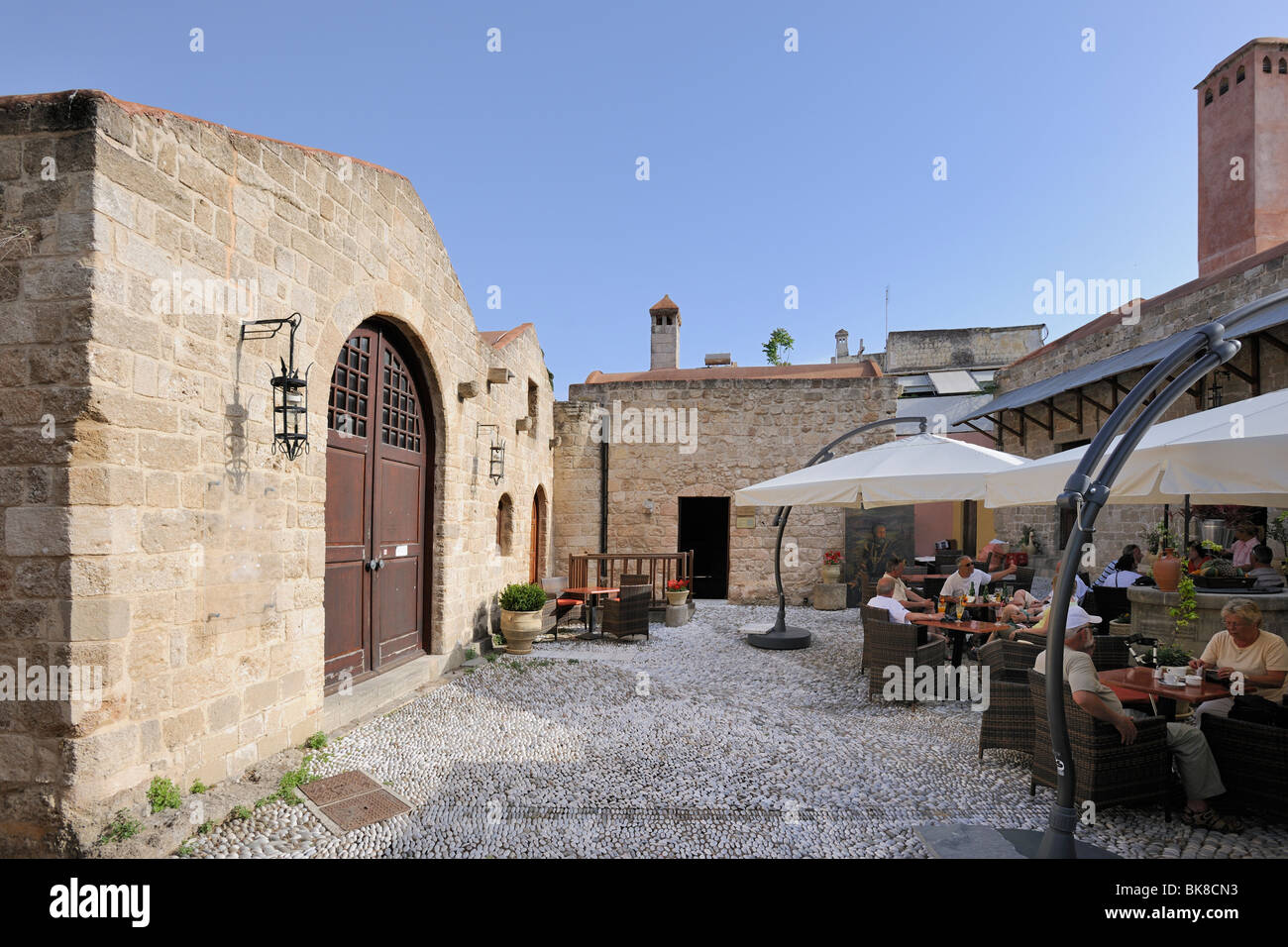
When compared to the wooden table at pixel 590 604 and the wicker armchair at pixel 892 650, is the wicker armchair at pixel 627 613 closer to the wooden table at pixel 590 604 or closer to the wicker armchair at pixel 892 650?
the wooden table at pixel 590 604

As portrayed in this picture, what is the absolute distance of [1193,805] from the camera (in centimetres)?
348

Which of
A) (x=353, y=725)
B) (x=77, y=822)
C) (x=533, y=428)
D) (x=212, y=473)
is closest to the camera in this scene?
(x=77, y=822)

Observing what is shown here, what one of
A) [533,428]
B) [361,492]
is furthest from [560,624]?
[361,492]

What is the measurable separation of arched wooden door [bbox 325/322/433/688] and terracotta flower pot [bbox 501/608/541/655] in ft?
4.37

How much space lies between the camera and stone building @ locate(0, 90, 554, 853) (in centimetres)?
305

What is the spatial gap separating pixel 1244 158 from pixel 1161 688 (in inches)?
525

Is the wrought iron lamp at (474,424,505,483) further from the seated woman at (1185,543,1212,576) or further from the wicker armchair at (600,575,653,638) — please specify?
the seated woman at (1185,543,1212,576)

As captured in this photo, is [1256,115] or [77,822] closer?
[77,822]

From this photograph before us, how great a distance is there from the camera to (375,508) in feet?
19.1

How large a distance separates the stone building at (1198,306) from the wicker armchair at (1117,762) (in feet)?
25.8

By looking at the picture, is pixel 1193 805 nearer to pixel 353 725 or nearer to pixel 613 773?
pixel 613 773

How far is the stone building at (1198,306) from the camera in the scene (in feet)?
33.3

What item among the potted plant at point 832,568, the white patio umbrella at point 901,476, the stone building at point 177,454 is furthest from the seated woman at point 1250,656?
the potted plant at point 832,568

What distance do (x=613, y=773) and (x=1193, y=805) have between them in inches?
124
